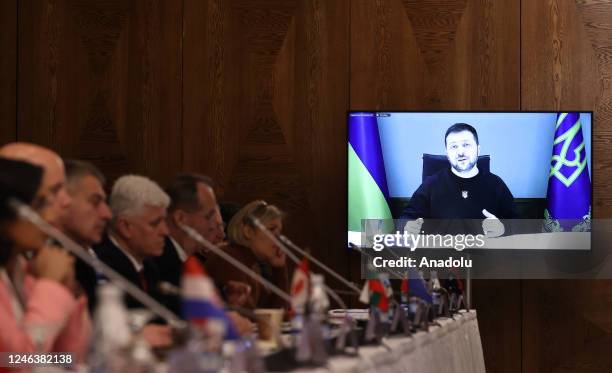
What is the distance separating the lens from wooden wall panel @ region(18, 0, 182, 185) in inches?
261

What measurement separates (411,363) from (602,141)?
3827 mm

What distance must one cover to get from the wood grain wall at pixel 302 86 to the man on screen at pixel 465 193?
33 cm

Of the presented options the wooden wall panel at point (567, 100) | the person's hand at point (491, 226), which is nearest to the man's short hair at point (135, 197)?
the person's hand at point (491, 226)

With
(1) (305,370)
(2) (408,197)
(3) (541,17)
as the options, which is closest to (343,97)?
(2) (408,197)

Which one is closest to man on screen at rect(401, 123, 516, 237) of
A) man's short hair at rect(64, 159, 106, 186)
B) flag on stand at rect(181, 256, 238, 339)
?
man's short hair at rect(64, 159, 106, 186)

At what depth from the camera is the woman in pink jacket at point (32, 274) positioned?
2246mm

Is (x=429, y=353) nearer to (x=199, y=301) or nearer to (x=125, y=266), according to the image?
(x=125, y=266)

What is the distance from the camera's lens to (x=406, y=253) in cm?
641

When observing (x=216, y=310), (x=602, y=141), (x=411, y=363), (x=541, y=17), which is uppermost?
(x=541, y=17)

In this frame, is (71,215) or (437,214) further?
(437,214)

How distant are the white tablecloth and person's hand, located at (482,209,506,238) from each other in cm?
148

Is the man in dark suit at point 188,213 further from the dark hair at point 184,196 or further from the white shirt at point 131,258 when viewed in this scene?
the white shirt at point 131,258

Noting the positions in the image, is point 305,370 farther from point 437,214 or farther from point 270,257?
point 437,214

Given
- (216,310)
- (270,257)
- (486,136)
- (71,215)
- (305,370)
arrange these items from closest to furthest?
(216,310)
(305,370)
(71,215)
(270,257)
(486,136)
